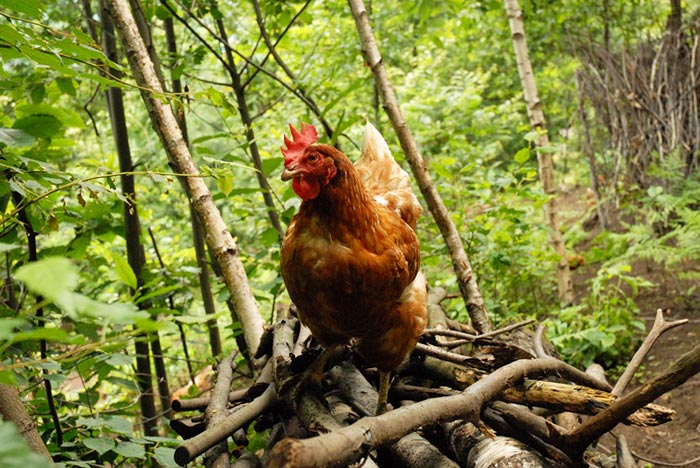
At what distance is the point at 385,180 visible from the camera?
2.96 metres

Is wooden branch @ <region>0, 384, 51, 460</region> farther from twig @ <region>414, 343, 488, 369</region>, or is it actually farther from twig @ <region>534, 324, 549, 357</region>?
twig @ <region>534, 324, 549, 357</region>

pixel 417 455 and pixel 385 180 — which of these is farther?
pixel 385 180

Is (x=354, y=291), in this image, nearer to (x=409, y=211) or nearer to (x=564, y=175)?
(x=409, y=211)

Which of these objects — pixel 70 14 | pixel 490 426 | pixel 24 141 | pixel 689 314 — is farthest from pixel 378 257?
pixel 689 314

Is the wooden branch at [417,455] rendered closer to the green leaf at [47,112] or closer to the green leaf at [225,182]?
the green leaf at [225,182]

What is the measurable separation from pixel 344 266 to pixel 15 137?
1022 mm

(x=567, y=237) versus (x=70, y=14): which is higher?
(x=70, y=14)

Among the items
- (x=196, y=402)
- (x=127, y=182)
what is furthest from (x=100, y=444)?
(x=127, y=182)

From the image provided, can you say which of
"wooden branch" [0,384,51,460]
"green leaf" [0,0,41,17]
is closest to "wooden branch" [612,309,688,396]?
"wooden branch" [0,384,51,460]

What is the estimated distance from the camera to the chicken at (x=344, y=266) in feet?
5.87

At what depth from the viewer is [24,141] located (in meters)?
1.47

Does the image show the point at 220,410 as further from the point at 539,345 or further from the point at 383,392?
the point at 539,345

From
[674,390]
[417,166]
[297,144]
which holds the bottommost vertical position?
[674,390]

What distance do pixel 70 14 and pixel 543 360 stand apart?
4.10 m
